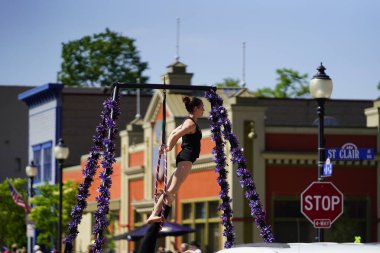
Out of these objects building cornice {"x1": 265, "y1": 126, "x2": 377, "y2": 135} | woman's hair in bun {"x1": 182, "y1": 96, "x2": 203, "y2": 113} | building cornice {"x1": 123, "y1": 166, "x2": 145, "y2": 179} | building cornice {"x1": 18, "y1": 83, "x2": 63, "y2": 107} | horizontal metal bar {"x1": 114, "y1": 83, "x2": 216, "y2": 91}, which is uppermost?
building cornice {"x1": 18, "y1": 83, "x2": 63, "y2": 107}

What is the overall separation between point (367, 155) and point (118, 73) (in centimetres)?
7418

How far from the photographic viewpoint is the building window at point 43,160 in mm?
64250

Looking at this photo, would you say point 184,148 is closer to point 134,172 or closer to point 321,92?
point 321,92

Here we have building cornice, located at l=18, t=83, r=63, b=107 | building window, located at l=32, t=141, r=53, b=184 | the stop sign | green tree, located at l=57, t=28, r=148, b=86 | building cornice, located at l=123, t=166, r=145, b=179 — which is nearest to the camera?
the stop sign

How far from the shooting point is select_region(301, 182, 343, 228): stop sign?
21.4 meters

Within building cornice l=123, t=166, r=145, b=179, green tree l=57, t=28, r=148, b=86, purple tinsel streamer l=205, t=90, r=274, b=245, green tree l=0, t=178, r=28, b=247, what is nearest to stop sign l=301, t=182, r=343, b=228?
purple tinsel streamer l=205, t=90, r=274, b=245

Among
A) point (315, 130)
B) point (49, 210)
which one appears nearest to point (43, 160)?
point (49, 210)

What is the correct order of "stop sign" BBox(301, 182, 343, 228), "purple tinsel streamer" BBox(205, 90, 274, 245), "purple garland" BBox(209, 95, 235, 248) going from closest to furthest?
"purple tinsel streamer" BBox(205, 90, 274, 245), "purple garland" BBox(209, 95, 235, 248), "stop sign" BBox(301, 182, 343, 228)

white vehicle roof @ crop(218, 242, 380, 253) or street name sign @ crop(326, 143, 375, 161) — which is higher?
street name sign @ crop(326, 143, 375, 161)

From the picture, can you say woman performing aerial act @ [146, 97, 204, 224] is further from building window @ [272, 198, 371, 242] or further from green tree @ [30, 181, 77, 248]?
green tree @ [30, 181, 77, 248]

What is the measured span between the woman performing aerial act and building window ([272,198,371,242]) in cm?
2610

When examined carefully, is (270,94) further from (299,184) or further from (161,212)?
(161,212)

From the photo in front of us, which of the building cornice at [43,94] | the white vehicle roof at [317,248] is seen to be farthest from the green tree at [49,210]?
the white vehicle roof at [317,248]

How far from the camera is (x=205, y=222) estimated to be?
43250mm
